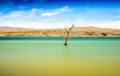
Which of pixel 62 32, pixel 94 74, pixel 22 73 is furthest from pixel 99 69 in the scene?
pixel 62 32

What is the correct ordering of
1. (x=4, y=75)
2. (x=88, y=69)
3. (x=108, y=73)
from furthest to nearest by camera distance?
1. (x=88, y=69)
2. (x=108, y=73)
3. (x=4, y=75)

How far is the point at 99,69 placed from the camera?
10055mm

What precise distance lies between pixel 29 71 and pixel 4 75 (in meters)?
1.24

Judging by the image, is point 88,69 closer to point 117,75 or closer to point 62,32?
point 117,75

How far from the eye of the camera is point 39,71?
9.52 metres

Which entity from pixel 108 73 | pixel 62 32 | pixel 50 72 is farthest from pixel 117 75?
pixel 62 32

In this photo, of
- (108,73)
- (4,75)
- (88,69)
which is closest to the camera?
(4,75)

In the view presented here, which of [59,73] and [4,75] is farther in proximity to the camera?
[59,73]

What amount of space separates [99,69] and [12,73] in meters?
3.85

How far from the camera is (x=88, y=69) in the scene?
10031mm

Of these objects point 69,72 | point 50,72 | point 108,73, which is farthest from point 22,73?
point 108,73

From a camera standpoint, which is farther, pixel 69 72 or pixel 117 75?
pixel 69 72

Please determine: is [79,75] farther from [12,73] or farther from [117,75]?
[12,73]

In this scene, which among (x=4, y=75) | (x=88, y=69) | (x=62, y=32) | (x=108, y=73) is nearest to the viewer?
(x=4, y=75)
